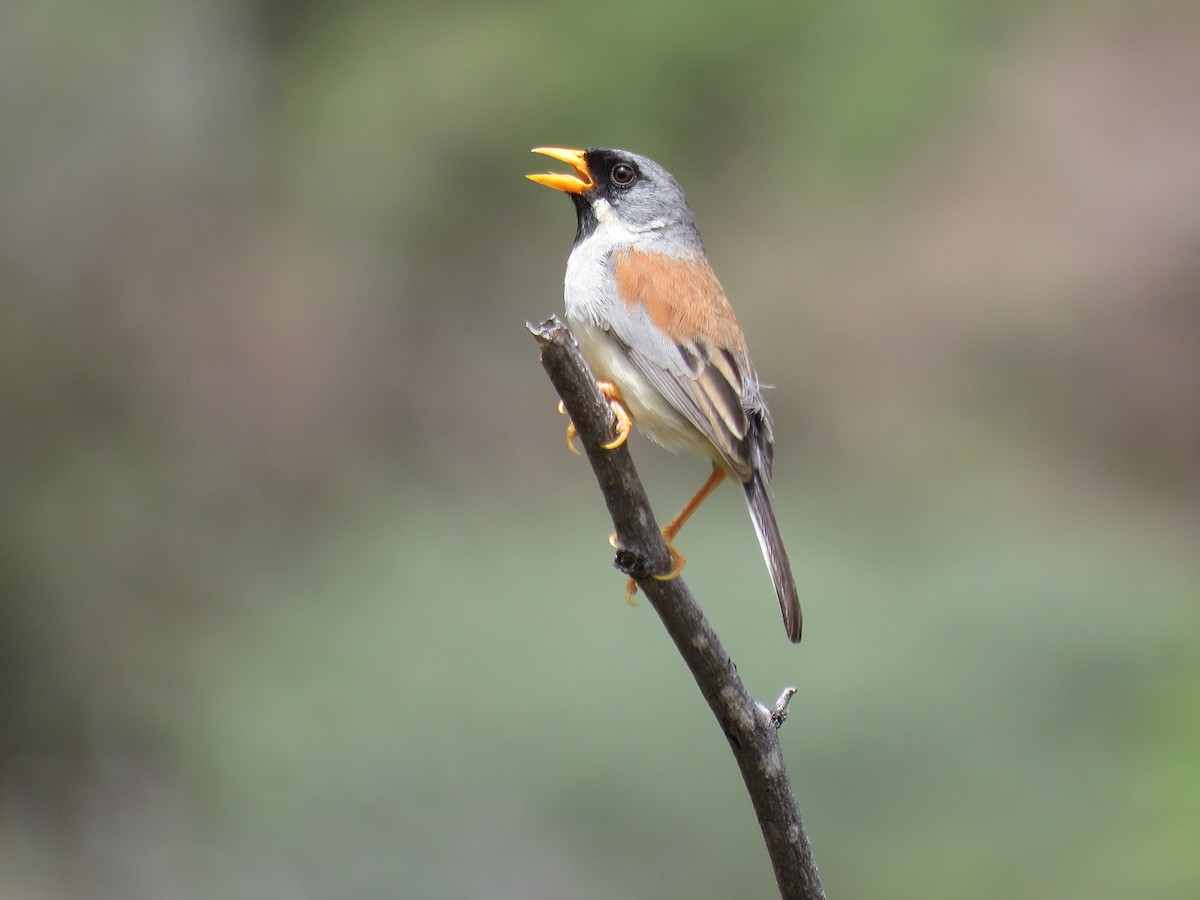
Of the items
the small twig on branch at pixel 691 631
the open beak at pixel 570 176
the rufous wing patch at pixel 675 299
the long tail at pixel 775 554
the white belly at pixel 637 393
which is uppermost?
the open beak at pixel 570 176

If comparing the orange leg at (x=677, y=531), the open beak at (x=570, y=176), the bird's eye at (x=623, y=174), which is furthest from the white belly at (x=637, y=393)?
the bird's eye at (x=623, y=174)

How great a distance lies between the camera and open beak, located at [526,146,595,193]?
445 centimetres

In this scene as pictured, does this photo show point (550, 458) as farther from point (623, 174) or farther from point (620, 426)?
point (620, 426)

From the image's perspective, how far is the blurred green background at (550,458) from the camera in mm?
7211

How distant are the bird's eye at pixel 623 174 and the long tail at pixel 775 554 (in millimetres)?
1255

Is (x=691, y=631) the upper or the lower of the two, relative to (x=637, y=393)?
lower

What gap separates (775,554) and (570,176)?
1.67 m

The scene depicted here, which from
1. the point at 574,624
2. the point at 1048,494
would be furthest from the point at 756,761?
the point at 1048,494

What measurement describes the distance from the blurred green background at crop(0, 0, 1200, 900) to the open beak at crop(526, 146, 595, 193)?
354 cm

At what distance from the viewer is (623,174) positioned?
181 inches

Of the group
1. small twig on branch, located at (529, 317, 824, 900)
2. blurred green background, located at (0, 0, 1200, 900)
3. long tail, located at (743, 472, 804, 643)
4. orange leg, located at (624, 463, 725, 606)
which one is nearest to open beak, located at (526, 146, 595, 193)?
orange leg, located at (624, 463, 725, 606)

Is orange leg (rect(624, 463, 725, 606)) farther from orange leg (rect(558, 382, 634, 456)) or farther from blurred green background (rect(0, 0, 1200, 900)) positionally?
blurred green background (rect(0, 0, 1200, 900))

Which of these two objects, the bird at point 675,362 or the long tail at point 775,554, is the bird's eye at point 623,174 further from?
the long tail at point 775,554

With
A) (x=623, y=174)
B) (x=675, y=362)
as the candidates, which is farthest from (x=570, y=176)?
(x=675, y=362)
